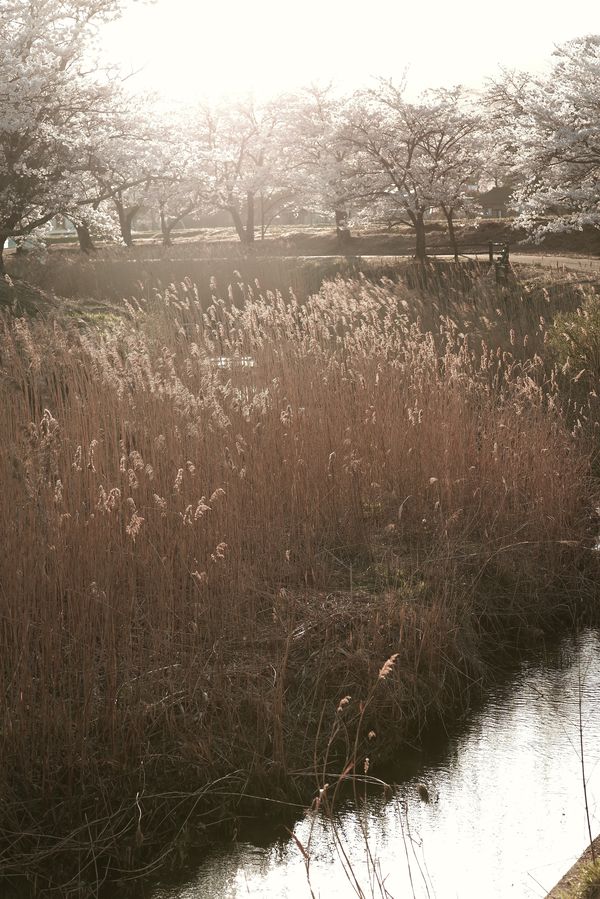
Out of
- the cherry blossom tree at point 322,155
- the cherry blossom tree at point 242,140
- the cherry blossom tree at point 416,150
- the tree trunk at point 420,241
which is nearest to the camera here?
the tree trunk at point 420,241

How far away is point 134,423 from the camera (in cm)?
558

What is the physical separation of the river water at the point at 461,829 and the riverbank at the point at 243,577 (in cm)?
21

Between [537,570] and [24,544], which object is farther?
[537,570]

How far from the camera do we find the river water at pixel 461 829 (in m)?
3.61

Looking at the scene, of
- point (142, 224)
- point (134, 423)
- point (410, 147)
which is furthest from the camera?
point (142, 224)

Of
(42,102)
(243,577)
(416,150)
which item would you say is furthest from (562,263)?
(243,577)

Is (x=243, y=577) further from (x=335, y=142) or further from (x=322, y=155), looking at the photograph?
(x=322, y=155)

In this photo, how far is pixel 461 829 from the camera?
395 cm

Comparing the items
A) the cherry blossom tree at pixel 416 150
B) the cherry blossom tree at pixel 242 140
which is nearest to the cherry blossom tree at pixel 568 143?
the cherry blossom tree at pixel 416 150

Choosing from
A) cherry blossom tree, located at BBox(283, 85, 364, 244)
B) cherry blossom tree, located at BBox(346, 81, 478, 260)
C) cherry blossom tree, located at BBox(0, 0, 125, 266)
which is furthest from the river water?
cherry blossom tree, located at BBox(283, 85, 364, 244)

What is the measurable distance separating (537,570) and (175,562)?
8.23 feet

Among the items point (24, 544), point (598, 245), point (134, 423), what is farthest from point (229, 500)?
point (598, 245)

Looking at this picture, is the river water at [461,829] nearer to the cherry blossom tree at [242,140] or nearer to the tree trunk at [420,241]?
the tree trunk at [420,241]

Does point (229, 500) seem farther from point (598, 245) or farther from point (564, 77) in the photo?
point (598, 245)
